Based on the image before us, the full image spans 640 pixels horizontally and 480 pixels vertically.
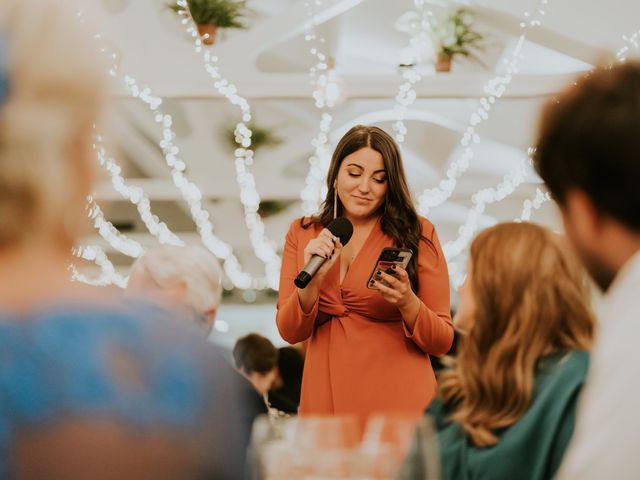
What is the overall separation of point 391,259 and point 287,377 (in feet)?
7.36

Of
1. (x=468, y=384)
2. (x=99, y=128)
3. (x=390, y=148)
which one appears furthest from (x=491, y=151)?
(x=99, y=128)

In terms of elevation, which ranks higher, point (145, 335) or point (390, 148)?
point (145, 335)

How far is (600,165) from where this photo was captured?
3.07 ft

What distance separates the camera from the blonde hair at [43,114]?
2.34 feet

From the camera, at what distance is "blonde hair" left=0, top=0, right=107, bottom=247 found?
71 centimetres

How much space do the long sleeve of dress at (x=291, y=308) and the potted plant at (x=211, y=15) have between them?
14.8 feet

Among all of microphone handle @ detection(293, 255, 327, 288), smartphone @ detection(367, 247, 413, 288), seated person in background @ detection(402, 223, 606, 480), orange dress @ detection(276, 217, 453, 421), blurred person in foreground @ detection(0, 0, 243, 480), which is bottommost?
orange dress @ detection(276, 217, 453, 421)

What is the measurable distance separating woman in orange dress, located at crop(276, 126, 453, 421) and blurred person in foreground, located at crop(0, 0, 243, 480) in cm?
158

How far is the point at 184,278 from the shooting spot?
1.97 meters

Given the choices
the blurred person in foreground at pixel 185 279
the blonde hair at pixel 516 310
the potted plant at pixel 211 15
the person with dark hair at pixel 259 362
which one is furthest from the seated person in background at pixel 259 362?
the potted plant at pixel 211 15

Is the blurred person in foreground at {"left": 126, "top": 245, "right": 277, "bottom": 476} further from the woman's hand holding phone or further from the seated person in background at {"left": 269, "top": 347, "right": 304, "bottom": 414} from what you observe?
the seated person in background at {"left": 269, "top": 347, "right": 304, "bottom": 414}

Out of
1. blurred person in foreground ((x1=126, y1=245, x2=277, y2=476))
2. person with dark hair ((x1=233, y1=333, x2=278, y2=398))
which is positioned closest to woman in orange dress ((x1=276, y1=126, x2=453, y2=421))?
blurred person in foreground ((x1=126, y1=245, x2=277, y2=476))

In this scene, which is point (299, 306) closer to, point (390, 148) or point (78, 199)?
point (390, 148)

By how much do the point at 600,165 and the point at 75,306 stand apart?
0.53 m
